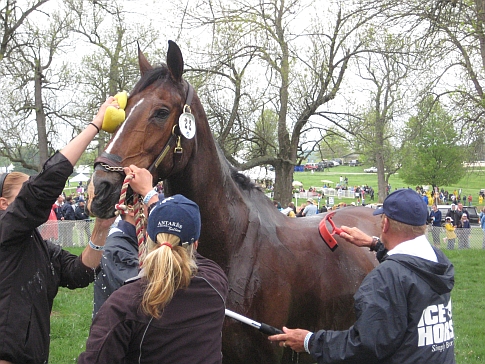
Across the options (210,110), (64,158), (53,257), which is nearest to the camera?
(64,158)

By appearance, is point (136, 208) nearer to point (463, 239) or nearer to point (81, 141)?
point (81, 141)

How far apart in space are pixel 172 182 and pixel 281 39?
13937 millimetres

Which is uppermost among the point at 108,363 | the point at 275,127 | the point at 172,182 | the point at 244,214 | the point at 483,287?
the point at 275,127

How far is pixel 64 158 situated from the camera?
2.39 metres

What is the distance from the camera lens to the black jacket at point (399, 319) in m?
2.24

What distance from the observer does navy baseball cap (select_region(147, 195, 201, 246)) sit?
6.28ft

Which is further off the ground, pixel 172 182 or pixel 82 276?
pixel 172 182

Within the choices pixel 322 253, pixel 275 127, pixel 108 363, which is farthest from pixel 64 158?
pixel 275 127

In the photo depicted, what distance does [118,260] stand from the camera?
121 inches

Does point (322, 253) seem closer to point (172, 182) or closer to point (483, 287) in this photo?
point (172, 182)

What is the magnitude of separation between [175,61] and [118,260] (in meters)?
1.29

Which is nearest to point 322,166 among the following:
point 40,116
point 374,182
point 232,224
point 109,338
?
point 374,182

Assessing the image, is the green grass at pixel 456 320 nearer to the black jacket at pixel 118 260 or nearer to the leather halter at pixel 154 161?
the black jacket at pixel 118 260

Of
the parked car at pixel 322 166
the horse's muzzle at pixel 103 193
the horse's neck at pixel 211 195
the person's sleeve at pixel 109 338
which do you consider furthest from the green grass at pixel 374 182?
the person's sleeve at pixel 109 338
